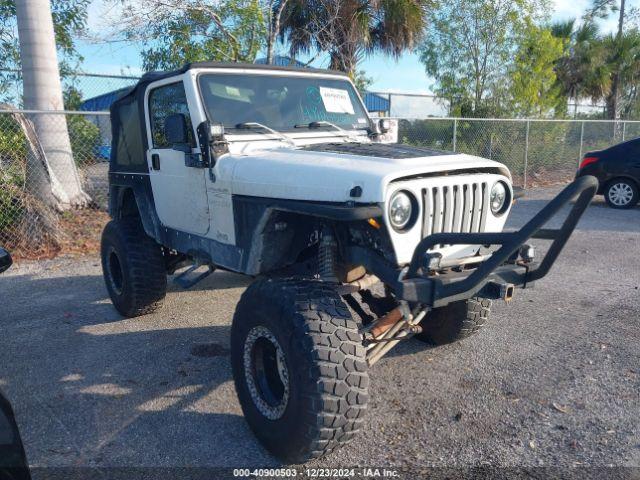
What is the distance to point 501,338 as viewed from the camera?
174 inches

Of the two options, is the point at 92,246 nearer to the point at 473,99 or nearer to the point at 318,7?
the point at 318,7

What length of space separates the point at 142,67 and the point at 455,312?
26.9 ft

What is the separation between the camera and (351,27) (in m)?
12.5

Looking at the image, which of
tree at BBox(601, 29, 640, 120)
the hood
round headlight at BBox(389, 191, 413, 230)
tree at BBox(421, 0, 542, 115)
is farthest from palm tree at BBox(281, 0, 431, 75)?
tree at BBox(601, 29, 640, 120)

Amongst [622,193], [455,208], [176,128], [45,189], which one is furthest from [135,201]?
[622,193]

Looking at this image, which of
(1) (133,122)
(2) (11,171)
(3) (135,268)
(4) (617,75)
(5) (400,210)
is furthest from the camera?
(4) (617,75)


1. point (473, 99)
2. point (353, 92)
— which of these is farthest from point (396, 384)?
point (473, 99)

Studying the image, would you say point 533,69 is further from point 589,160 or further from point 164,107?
point 164,107

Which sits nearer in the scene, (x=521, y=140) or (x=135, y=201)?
(x=135, y=201)

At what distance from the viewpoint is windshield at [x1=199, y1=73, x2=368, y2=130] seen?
386cm

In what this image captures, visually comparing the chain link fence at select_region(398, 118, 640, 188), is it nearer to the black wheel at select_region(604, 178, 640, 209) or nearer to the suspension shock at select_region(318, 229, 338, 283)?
the black wheel at select_region(604, 178, 640, 209)

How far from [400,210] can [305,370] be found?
0.92m

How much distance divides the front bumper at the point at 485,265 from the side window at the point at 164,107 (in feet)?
6.40

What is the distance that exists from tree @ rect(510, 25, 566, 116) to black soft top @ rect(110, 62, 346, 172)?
459 inches
